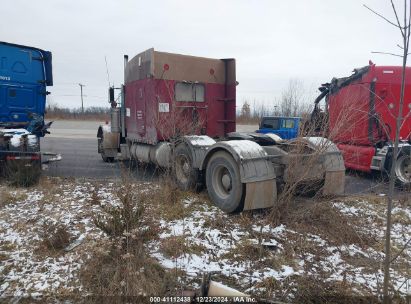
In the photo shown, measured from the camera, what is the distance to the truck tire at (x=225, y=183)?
16.4 feet

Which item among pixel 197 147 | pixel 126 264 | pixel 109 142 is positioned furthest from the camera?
pixel 109 142

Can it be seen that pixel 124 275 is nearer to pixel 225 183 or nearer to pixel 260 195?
pixel 260 195

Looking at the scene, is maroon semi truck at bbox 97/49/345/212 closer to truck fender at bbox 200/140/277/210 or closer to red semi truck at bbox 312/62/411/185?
truck fender at bbox 200/140/277/210

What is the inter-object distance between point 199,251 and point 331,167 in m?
2.73

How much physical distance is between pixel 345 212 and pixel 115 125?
7.80 meters

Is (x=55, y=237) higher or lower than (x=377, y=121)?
lower

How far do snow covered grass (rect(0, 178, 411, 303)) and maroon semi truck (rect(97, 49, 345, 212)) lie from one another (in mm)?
462

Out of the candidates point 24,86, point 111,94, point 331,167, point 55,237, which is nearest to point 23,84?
point 24,86

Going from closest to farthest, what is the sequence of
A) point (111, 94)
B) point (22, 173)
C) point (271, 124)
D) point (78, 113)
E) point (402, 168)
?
point (22, 173) → point (402, 168) → point (111, 94) → point (271, 124) → point (78, 113)

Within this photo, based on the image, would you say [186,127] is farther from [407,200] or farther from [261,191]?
[407,200]

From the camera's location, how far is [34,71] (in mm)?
8695

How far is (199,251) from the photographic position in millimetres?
4137

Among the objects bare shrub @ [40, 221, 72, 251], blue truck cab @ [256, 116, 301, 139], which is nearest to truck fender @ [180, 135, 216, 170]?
bare shrub @ [40, 221, 72, 251]

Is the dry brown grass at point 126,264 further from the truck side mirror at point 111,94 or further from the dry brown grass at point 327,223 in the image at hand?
the truck side mirror at point 111,94
